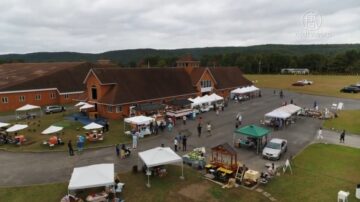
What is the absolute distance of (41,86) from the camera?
166 feet

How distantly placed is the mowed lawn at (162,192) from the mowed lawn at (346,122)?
1961 cm

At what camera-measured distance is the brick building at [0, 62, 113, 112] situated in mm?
46756

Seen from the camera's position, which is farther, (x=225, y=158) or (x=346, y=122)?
(x=346, y=122)

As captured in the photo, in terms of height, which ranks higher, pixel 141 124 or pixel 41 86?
pixel 41 86

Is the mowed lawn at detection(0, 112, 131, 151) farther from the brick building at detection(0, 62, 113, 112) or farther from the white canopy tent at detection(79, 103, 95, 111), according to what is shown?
the brick building at detection(0, 62, 113, 112)

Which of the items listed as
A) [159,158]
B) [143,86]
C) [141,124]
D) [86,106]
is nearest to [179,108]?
[143,86]

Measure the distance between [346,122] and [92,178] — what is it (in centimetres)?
3057

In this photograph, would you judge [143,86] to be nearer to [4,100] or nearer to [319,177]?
[4,100]

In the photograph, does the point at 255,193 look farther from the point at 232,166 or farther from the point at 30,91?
the point at 30,91

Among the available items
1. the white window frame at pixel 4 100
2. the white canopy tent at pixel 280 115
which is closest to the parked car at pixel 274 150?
the white canopy tent at pixel 280 115

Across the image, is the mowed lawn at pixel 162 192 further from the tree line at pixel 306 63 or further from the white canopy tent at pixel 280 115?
the tree line at pixel 306 63

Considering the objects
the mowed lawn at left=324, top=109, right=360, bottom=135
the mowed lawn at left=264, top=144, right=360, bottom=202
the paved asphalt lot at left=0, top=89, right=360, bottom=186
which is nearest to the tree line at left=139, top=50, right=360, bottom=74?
the mowed lawn at left=324, top=109, right=360, bottom=135

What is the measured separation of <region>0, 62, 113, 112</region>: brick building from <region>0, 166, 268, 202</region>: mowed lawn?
97.8 ft

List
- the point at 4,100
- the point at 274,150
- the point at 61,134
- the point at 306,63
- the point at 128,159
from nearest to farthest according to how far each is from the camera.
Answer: the point at 274,150 < the point at 128,159 < the point at 61,134 < the point at 4,100 < the point at 306,63
